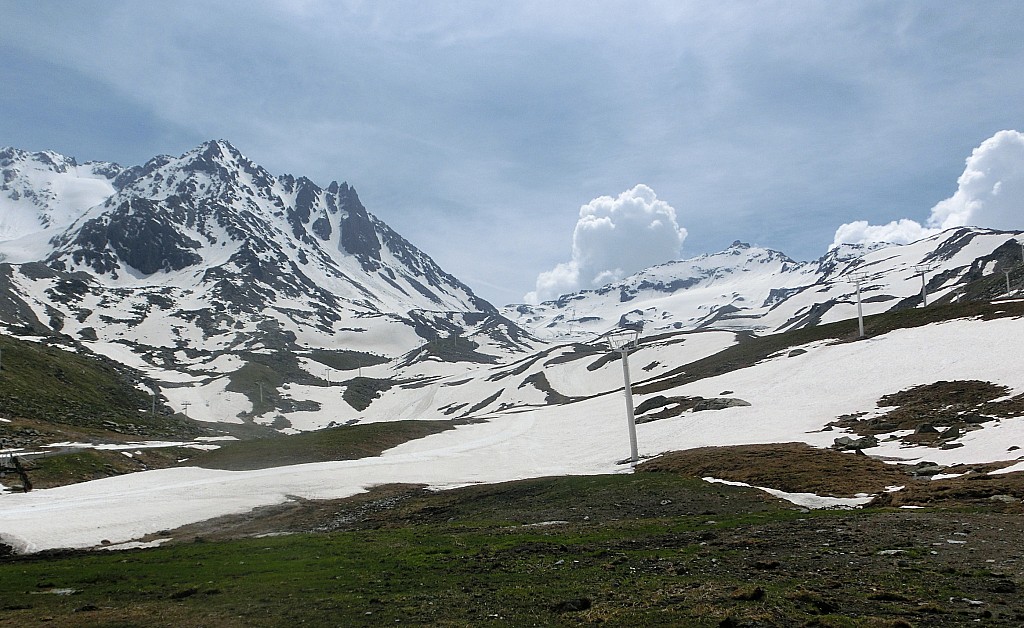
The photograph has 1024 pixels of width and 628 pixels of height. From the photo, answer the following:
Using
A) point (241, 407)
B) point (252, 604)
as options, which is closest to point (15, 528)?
point (252, 604)

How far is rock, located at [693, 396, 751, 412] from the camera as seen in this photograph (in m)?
63.4

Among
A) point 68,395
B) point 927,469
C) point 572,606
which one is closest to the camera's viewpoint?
point 572,606

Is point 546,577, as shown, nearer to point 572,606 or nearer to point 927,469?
point 572,606

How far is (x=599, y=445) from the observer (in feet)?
206

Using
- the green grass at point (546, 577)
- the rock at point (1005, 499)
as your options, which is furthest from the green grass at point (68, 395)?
the rock at point (1005, 499)

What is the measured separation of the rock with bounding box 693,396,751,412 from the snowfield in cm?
208

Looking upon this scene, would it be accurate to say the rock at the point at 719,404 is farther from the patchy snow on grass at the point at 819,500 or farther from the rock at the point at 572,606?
the rock at the point at 572,606

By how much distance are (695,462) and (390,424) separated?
63.2m

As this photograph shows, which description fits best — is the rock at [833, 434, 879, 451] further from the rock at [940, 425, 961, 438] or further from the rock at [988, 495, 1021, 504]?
the rock at [988, 495, 1021, 504]

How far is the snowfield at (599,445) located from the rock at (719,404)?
2078mm

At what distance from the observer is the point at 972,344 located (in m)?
58.5

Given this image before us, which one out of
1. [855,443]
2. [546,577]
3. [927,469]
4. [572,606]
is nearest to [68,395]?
[546,577]

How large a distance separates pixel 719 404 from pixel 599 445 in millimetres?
13850

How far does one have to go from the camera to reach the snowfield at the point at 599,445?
3338 centimetres
